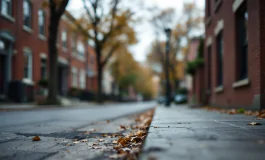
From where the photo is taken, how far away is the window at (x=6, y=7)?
1455 cm

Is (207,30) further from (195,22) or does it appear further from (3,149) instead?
(195,22)

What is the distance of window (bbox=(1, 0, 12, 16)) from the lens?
1455 cm

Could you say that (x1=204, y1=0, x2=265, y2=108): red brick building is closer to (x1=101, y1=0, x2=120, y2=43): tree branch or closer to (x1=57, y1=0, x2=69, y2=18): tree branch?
(x1=57, y1=0, x2=69, y2=18): tree branch

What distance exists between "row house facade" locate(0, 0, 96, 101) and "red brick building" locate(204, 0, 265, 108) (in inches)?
384

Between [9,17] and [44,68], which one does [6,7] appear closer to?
[9,17]

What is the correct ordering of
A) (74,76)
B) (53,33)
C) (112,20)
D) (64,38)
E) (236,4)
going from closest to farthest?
(236,4) < (53,33) < (112,20) < (64,38) < (74,76)

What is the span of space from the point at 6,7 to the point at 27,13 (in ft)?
9.20

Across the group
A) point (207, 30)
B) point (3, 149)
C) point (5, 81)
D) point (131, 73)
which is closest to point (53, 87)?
point (5, 81)

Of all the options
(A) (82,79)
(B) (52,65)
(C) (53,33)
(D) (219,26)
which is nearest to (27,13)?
(C) (53,33)

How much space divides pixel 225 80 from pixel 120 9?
1558 centimetres

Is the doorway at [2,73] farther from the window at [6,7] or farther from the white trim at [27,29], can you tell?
the white trim at [27,29]

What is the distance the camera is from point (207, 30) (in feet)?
41.7

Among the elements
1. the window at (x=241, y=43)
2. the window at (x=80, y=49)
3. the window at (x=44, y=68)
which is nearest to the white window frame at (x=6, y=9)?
the window at (x=44, y=68)

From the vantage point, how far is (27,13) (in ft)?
58.2
